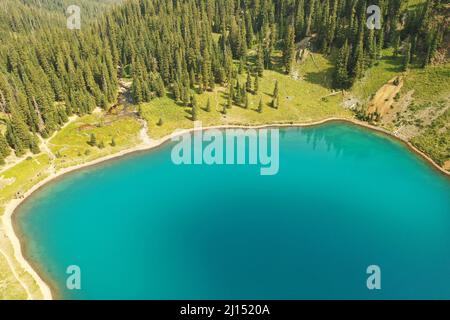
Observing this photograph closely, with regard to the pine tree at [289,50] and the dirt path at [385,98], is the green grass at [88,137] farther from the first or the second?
the dirt path at [385,98]

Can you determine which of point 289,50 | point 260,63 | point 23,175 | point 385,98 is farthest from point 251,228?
point 289,50

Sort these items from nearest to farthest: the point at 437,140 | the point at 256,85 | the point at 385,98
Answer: the point at 437,140 < the point at 385,98 < the point at 256,85

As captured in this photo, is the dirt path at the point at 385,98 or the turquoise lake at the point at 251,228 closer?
the turquoise lake at the point at 251,228

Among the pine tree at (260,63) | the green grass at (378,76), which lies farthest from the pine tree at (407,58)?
the pine tree at (260,63)

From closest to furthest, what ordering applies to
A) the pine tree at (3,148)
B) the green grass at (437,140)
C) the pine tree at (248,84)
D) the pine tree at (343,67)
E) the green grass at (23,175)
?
the green grass at (23,175) → the pine tree at (3,148) → the green grass at (437,140) → the pine tree at (343,67) → the pine tree at (248,84)

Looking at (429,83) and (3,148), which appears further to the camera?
(429,83)

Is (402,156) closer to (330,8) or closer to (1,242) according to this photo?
(330,8)

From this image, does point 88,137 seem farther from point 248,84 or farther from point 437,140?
point 437,140
